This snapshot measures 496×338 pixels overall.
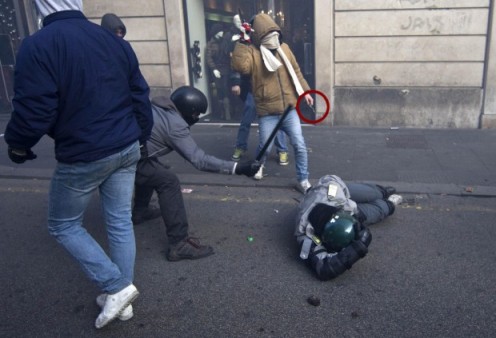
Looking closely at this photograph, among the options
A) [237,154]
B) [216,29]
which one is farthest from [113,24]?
[216,29]

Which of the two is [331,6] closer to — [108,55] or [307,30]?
[307,30]

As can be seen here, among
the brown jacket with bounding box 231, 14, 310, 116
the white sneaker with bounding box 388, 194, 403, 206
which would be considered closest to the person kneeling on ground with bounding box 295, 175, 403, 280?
the white sneaker with bounding box 388, 194, 403, 206

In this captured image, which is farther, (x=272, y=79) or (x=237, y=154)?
(x=237, y=154)

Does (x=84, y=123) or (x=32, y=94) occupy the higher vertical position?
(x=32, y=94)

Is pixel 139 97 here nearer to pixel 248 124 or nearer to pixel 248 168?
pixel 248 168

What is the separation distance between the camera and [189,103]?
3.52m

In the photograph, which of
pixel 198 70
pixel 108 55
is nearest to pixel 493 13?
pixel 198 70

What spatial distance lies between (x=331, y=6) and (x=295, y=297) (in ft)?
19.9

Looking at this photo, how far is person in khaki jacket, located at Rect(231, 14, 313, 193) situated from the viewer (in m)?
5.00

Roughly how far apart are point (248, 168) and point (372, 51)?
5.86 meters

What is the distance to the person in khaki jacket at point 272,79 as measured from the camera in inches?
197

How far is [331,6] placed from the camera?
7.83m

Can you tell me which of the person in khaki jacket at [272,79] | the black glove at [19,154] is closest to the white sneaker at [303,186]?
the person in khaki jacket at [272,79]

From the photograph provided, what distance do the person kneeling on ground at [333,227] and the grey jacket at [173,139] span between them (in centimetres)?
87
